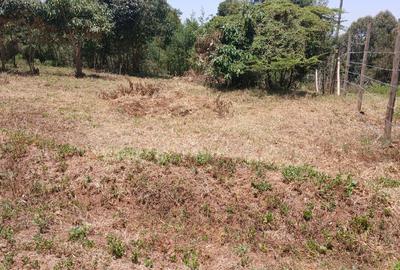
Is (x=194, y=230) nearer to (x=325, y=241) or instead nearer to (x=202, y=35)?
(x=325, y=241)

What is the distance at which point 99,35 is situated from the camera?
1734cm

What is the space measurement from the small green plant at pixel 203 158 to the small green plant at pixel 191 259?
6.52 ft

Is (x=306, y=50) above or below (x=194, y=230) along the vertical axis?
above

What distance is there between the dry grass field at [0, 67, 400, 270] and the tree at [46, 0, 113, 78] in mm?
7824

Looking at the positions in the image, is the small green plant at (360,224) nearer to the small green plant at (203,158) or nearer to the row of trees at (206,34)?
the small green plant at (203,158)

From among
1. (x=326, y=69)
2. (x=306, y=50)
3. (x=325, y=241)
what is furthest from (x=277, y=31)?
(x=325, y=241)

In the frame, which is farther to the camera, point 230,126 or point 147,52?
point 147,52

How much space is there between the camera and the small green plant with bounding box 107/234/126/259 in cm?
485

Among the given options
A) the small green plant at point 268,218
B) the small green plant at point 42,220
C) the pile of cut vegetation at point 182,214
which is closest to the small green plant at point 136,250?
the pile of cut vegetation at point 182,214

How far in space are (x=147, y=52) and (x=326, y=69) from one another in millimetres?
10633

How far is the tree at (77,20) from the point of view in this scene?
632 inches

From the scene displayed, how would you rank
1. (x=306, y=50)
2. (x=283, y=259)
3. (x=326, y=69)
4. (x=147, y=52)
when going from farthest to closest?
(x=147, y=52) < (x=326, y=69) < (x=306, y=50) < (x=283, y=259)

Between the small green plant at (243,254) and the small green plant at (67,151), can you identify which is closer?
the small green plant at (243,254)

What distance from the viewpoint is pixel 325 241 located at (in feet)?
17.7
